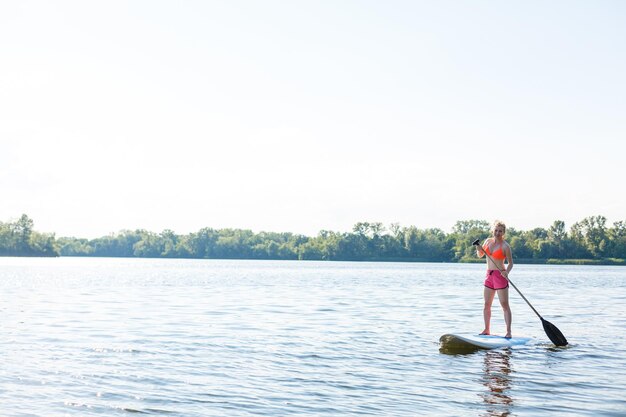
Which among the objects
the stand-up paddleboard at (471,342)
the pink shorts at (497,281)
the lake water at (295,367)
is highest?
the pink shorts at (497,281)

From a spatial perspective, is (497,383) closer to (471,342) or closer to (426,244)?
(471,342)

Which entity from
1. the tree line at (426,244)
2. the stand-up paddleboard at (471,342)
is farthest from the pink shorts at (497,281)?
the tree line at (426,244)

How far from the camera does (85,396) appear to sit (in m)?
9.67

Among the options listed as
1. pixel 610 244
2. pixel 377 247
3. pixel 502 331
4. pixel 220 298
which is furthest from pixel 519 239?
pixel 502 331

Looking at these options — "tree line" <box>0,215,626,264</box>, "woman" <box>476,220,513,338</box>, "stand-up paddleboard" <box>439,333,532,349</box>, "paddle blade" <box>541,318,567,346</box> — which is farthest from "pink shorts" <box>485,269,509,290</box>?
"tree line" <box>0,215,626,264</box>

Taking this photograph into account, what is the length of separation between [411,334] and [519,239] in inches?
5207

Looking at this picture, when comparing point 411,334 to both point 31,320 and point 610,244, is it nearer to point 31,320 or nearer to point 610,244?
point 31,320

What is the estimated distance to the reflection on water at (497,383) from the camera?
9250mm

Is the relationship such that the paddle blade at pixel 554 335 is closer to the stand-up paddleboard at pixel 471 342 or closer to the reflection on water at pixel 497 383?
the stand-up paddleboard at pixel 471 342

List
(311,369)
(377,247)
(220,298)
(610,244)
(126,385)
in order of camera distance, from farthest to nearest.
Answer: (377,247) → (610,244) → (220,298) → (311,369) → (126,385)

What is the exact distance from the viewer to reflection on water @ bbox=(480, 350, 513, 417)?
9.25 m

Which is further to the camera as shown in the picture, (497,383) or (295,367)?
(295,367)

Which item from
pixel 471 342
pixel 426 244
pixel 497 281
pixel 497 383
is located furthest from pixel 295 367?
pixel 426 244

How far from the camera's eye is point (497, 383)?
35.9 feet
